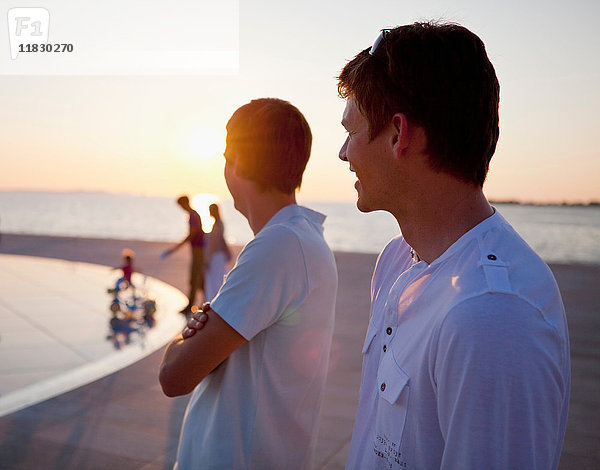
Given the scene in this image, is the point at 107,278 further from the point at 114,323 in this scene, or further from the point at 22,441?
the point at 22,441

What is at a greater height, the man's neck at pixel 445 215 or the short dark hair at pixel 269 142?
the short dark hair at pixel 269 142

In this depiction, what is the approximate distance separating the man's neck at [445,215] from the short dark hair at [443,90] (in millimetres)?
37

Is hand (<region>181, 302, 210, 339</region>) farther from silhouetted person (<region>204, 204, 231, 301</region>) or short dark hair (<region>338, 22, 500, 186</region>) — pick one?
silhouetted person (<region>204, 204, 231, 301</region>)

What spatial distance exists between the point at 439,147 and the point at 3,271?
1642 cm

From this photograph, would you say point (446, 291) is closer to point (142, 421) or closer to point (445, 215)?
point (445, 215)

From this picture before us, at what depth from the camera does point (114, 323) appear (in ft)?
29.5

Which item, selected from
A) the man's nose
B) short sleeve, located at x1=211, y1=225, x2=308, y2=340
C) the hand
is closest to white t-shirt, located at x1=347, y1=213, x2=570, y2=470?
the man's nose

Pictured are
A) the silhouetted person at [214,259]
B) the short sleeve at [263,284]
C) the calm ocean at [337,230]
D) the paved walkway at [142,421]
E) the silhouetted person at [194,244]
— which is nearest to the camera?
the short sleeve at [263,284]

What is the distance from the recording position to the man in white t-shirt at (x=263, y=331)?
1710 mm

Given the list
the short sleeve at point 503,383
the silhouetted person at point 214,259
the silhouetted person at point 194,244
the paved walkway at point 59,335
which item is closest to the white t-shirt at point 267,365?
the short sleeve at point 503,383

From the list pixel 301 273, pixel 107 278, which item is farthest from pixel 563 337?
pixel 107 278

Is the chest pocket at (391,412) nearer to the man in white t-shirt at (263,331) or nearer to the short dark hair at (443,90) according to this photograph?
the short dark hair at (443,90)

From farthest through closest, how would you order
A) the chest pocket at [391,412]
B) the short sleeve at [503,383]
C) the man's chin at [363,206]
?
the man's chin at [363,206]
the chest pocket at [391,412]
the short sleeve at [503,383]

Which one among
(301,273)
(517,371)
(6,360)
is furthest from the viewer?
(6,360)
